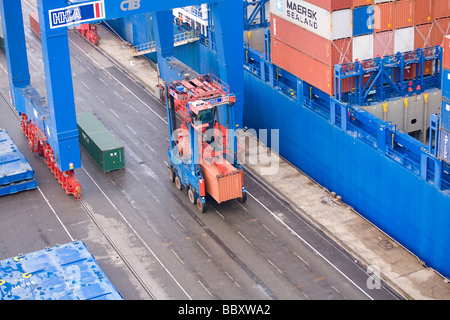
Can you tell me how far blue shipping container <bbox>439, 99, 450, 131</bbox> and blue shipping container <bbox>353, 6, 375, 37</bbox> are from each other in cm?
1306

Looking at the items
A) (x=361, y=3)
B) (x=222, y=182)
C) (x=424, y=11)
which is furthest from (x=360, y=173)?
(x=424, y=11)

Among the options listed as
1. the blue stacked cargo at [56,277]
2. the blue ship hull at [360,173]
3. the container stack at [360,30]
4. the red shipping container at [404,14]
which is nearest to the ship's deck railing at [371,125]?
the blue ship hull at [360,173]

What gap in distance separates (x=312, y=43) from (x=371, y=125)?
8.90m

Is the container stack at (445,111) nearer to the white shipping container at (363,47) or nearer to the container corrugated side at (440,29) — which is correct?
the white shipping container at (363,47)

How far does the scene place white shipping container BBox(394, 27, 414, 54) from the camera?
62531 mm

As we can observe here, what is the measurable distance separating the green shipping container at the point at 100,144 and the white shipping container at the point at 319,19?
62.4ft

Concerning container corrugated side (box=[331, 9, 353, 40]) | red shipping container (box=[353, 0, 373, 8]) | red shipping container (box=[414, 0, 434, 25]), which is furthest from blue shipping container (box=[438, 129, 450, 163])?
red shipping container (box=[414, 0, 434, 25])

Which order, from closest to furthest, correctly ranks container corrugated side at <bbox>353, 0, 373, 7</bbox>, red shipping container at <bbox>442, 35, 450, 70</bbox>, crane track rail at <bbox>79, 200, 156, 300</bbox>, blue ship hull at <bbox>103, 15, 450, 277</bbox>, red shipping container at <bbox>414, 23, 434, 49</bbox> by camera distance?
red shipping container at <bbox>442, 35, 450, 70</bbox> → crane track rail at <bbox>79, 200, 156, 300</bbox> → blue ship hull at <bbox>103, 15, 450, 277</bbox> → container corrugated side at <bbox>353, 0, 373, 7</bbox> → red shipping container at <bbox>414, 23, 434, 49</bbox>

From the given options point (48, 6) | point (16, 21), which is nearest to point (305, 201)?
point (48, 6)

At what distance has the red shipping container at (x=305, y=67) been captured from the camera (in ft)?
206

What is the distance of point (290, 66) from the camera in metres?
67.9

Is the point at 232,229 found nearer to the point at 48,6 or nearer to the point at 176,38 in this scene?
the point at 48,6

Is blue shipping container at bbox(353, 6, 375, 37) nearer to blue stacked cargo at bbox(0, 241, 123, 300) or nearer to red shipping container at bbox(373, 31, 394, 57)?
red shipping container at bbox(373, 31, 394, 57)

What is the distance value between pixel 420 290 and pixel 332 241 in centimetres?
840
